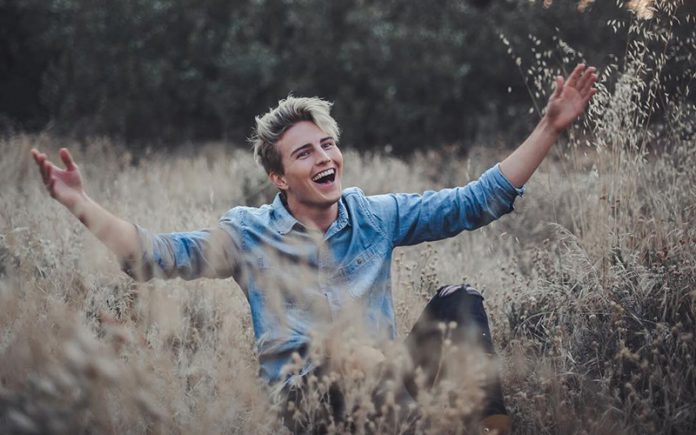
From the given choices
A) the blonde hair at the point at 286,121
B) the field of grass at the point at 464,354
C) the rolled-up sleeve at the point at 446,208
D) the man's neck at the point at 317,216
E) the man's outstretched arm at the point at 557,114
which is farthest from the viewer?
the blonde hair at the point at 286,121

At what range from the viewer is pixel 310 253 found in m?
2.91

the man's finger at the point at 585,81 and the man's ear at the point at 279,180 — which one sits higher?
the man's finger at the point at 585,81

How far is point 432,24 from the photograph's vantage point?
32.5ft

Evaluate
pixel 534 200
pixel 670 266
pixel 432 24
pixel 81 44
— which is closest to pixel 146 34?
pixel 81 44

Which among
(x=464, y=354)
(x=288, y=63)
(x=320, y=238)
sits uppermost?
(x=288, y=63)

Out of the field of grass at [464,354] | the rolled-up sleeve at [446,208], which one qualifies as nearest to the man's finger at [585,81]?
the rolled-up sleeve at [446,208]

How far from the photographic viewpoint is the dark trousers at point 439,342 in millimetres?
2486

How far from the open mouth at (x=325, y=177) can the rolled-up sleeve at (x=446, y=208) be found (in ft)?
0.65

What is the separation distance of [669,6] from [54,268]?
3.59m

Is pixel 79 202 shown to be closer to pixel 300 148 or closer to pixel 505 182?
pixel 300 148

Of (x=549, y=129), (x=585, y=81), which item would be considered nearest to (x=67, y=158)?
(x=549, y=129)

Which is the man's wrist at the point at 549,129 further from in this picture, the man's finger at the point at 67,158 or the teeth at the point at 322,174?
the man's finger at the point at 67,158

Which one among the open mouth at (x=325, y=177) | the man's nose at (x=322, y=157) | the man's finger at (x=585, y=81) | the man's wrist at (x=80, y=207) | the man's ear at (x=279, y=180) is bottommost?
the man's wrist at (x=80, y=207)

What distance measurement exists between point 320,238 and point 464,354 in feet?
2.50
